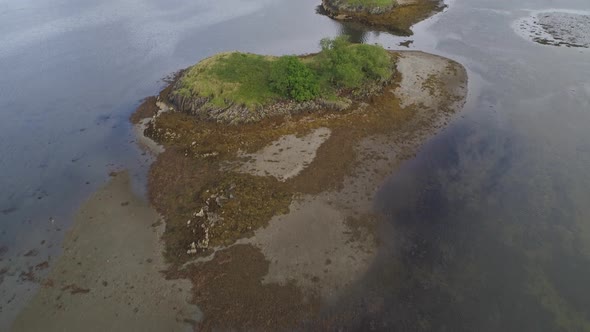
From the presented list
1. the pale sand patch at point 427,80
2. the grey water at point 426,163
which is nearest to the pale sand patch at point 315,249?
the grey water at point 426,163

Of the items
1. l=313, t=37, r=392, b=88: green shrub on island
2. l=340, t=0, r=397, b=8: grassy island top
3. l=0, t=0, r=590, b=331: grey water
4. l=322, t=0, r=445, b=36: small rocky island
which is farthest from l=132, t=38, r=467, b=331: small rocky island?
l=340, t=0, r=397, b=8: grassy island top

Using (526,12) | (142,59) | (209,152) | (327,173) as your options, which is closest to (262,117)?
(209,152)

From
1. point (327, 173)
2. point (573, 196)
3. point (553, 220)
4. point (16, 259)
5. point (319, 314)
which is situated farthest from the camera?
point (327, 173)

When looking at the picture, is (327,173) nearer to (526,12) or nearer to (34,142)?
(34,142)

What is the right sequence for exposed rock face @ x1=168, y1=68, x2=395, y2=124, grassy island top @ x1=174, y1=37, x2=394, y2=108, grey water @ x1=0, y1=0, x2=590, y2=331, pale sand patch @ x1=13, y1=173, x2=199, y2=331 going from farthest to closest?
A: grassy island top @ x1=174, y1=37, x2=394, y2=108 → exposed rock face @ x1=168, y1=68, x2=395, y2=124 → grey water @ x1=0, y1=0, x2=590, y2=331 → pale sand patch @ x1=13, y1=173, x2=199, y2=331

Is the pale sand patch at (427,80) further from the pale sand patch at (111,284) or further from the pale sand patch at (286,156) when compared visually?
the pale sand patch at (111,284)

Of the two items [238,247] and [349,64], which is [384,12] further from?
[238,247]

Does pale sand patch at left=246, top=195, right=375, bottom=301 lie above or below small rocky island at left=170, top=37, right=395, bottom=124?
below

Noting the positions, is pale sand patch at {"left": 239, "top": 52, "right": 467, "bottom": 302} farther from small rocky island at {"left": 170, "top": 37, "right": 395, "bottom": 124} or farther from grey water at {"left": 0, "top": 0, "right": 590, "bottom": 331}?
small rocky island at {"left": 170, "top": 37, "right": 395, "bottom": 124}
